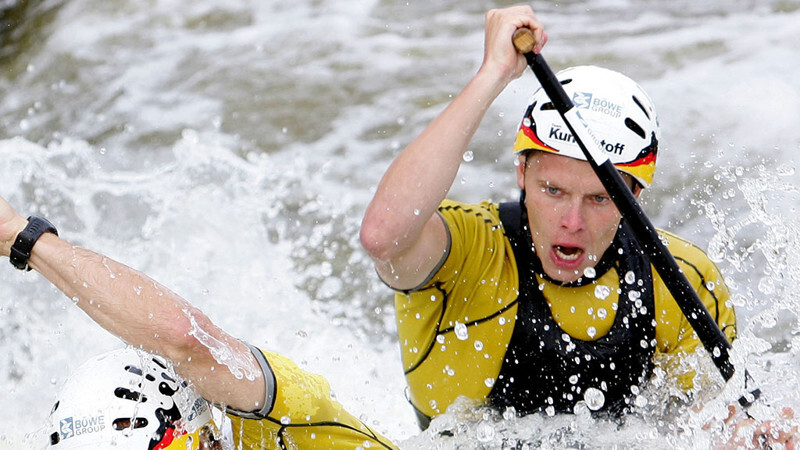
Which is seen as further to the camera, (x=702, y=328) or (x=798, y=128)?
(x=798, y=128)

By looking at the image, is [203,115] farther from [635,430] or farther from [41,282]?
[635,430]

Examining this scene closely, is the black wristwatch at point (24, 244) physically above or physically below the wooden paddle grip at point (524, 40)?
below

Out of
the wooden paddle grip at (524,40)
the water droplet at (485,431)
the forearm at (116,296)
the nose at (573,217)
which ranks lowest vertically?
the water droplet at (485,431)

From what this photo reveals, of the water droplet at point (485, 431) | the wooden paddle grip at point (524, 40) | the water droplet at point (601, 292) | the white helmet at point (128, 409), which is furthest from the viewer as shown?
the water droplet at point (485, 431)

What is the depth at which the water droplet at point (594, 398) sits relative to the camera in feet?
11.2

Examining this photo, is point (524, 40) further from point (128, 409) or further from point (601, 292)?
point (128, 409)

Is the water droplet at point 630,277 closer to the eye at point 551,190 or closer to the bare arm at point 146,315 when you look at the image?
the eye at point 551,190

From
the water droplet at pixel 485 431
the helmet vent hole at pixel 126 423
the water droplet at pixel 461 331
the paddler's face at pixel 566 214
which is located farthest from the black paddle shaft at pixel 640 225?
the helmet vent hole at pixel 126 423

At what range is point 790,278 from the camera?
4.11 metres

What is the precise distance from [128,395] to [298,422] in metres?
0.52

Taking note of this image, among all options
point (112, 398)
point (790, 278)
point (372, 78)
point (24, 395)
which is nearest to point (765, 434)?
point (790, 278)

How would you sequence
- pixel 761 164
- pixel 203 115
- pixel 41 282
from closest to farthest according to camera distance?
pixel 41 282 < pixel 761 164 < pixel 203 115

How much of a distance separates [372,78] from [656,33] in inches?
99.1

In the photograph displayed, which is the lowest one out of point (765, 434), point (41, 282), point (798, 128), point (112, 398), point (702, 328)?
point (798, 128)
